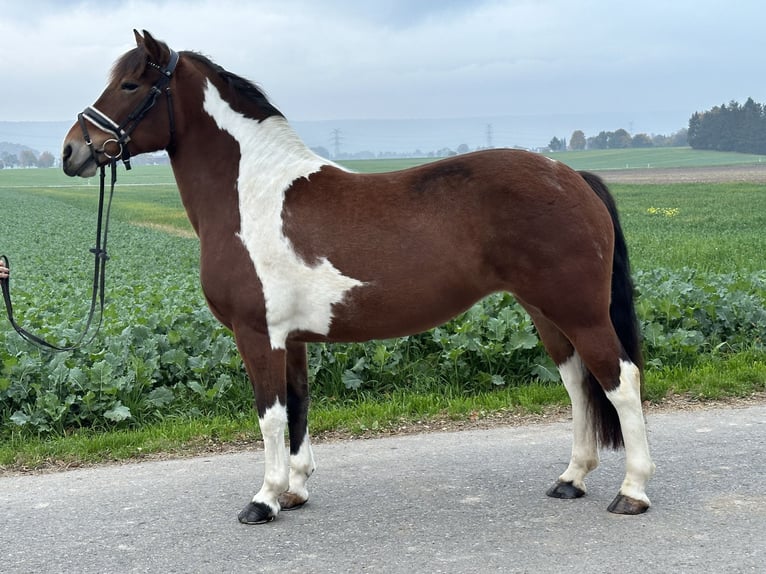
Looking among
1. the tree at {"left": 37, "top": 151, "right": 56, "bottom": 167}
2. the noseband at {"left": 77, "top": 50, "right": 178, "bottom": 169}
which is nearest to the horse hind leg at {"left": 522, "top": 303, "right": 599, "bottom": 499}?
the noseband at {"left": 77, "top": 50, "right": 178, "bottom": 169}

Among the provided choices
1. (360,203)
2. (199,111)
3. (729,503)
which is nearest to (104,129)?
(199,111)

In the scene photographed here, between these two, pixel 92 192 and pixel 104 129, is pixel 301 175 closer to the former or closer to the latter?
pixel 104 129

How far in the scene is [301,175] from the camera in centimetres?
428

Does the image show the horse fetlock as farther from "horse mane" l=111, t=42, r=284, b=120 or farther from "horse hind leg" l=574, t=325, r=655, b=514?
"horse mane" l=111, t=42, r=284, b=120

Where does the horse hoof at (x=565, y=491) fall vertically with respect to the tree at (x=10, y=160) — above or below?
below

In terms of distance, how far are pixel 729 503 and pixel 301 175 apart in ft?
9.04

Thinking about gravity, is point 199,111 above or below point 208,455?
above

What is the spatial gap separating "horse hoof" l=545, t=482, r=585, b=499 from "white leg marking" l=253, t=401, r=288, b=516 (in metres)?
1.44

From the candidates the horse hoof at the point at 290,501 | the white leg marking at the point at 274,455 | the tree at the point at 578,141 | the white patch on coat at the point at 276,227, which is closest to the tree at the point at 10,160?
the tree at the point at 578,141

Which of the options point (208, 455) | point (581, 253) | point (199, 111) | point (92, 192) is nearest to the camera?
point (581, 253)

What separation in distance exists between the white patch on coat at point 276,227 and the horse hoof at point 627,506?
1.72m

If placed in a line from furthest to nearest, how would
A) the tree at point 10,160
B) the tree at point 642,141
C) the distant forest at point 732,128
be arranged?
the tree at point 10,160
the tree at point 642,141
the distant forest at point 732,128

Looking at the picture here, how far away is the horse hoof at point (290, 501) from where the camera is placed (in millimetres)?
4348

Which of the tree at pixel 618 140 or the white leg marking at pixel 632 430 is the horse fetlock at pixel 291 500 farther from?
the tree at pixel 618 140
